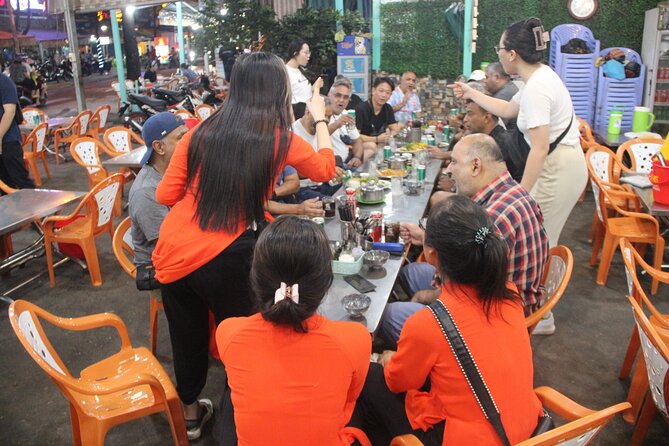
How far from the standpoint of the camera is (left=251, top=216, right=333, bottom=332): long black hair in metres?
1.42

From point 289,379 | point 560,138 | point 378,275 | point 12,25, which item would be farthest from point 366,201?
point 12,25

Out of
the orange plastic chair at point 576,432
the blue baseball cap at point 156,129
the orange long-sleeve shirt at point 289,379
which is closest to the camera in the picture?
the orange plastic chair at point 576,432

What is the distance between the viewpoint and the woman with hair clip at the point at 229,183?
1.94 meters

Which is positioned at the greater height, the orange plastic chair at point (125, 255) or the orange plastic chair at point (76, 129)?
the orange plastic chair at point (76, 129)

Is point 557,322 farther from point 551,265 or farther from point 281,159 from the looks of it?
point 281,159

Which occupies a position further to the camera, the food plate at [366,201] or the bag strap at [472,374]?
the food plate at [366,201]

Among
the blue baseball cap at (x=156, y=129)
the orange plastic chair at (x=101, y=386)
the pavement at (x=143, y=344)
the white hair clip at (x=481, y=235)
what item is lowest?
the pavement at (x=143, y=344)

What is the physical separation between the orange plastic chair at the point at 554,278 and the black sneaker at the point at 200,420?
1534 mm

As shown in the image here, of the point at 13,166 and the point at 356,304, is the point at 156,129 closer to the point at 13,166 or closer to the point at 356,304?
the point at 356,304

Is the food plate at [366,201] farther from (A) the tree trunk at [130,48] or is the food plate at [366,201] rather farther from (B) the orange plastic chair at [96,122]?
(A) the tree trunk at [130,48]

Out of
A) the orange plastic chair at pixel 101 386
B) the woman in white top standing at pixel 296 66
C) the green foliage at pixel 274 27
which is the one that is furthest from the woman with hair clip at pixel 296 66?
the orange plastic chair at pixel 101 386

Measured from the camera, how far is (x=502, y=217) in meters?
2.13

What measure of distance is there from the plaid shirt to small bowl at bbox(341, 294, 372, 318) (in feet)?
1.96

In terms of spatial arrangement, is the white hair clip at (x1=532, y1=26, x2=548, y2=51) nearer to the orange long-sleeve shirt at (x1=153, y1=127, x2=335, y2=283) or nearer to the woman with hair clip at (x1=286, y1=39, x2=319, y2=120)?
the orange long-sleeve shirt at (x1=153, y1=127, x2=335, y2=283)
